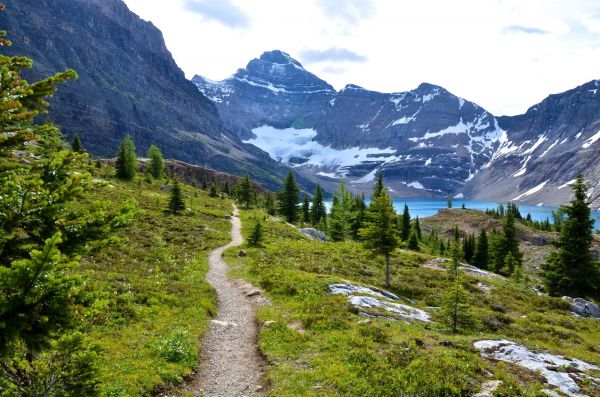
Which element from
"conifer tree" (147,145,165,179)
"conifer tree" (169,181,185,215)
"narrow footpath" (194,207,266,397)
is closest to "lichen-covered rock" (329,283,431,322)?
"narrow footpath" (194,207,266,397)

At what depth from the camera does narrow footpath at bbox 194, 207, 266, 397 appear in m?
14.0

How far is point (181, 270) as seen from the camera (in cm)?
2900

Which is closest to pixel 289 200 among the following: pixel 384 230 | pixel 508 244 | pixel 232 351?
→ pixel 508 244

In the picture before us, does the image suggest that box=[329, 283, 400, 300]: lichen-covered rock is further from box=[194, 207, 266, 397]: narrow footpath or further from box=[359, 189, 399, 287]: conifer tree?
box=[194, 207, 266, 397]: narrow footpath

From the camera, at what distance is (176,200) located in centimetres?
5228

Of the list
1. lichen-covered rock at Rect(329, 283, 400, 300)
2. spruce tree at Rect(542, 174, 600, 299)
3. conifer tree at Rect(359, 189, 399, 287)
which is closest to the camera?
lichen-covered rock at Rect(329, 283, 400, 300)

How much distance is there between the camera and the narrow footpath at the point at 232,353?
45.9ft

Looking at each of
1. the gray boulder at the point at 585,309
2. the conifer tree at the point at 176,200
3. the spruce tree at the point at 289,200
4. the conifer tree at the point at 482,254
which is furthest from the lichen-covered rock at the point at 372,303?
the spruce tree at the point at 289,200

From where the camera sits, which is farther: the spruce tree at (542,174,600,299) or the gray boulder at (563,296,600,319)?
the spruce tree at (542,174,600,299)

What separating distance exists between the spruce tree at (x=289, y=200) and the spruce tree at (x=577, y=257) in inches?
2035

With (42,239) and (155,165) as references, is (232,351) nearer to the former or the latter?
(42,239)

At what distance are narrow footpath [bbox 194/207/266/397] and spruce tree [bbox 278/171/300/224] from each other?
187 ft

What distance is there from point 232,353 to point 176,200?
126 feet

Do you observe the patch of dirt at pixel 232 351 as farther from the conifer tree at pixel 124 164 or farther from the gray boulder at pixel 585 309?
the conifer tree at pixel 124 164
